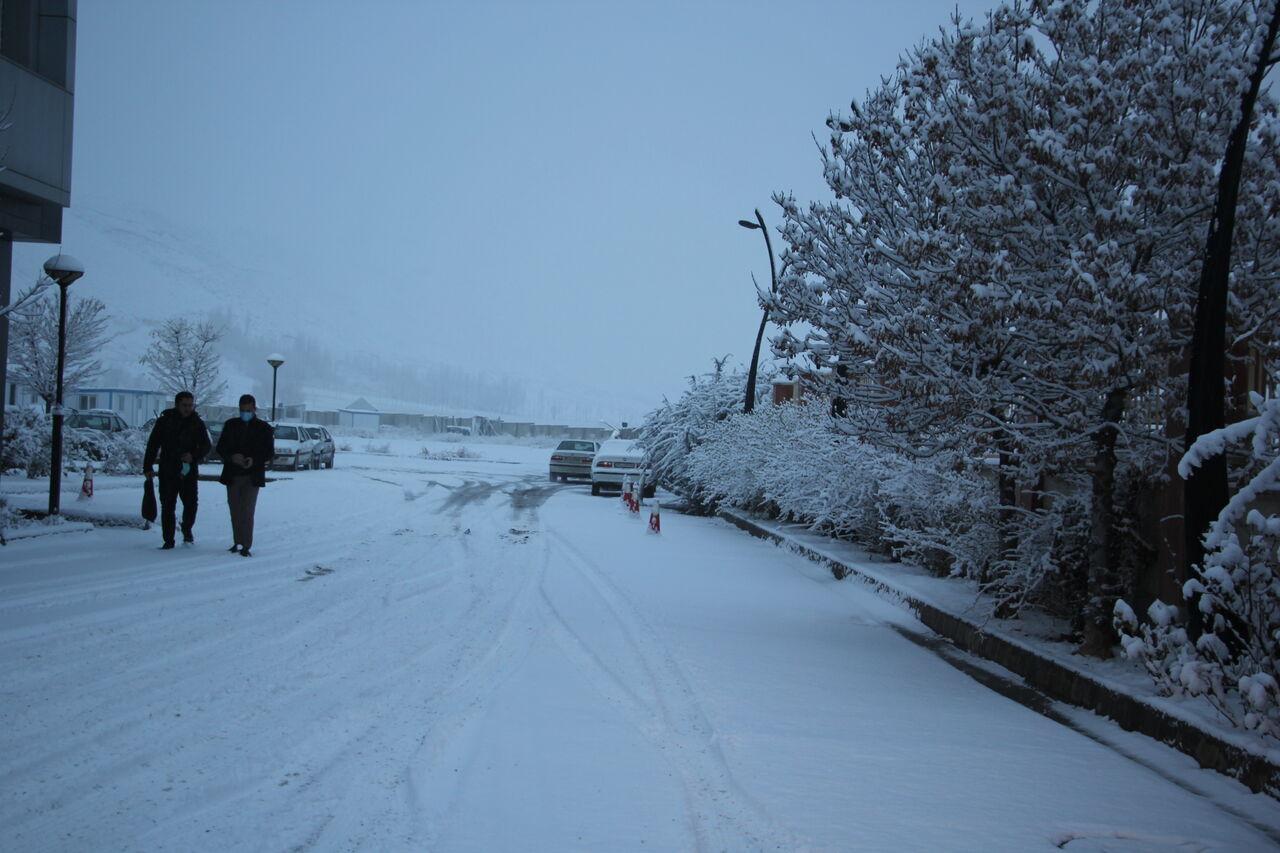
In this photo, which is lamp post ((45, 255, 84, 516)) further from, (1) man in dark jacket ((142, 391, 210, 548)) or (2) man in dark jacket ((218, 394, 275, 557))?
(2) man in dark jacket ((218, 394, 275, 557))

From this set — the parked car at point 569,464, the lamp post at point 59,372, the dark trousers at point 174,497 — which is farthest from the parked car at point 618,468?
the dark trousers at point 174,497

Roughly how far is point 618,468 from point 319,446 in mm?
11880

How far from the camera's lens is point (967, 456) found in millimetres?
8797

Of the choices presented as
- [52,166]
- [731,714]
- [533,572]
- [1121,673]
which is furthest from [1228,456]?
[52,166]

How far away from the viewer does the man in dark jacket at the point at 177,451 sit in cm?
1116

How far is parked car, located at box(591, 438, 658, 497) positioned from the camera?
28.8 m

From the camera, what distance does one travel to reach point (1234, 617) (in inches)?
246

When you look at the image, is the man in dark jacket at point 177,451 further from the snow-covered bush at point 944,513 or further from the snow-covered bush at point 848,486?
the snow-covered bush at point 944,513

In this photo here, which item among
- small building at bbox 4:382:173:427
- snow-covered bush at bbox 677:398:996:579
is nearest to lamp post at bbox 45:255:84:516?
snow-covered bush at bbox 677:398:996:579

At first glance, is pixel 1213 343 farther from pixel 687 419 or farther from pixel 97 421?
pixel 97 421

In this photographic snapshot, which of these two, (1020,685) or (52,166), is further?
(52,166)

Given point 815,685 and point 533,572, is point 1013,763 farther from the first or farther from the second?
point 533,572

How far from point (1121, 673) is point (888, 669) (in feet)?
5.38

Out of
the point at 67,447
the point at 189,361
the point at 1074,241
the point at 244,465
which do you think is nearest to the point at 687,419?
the point at 67,447
